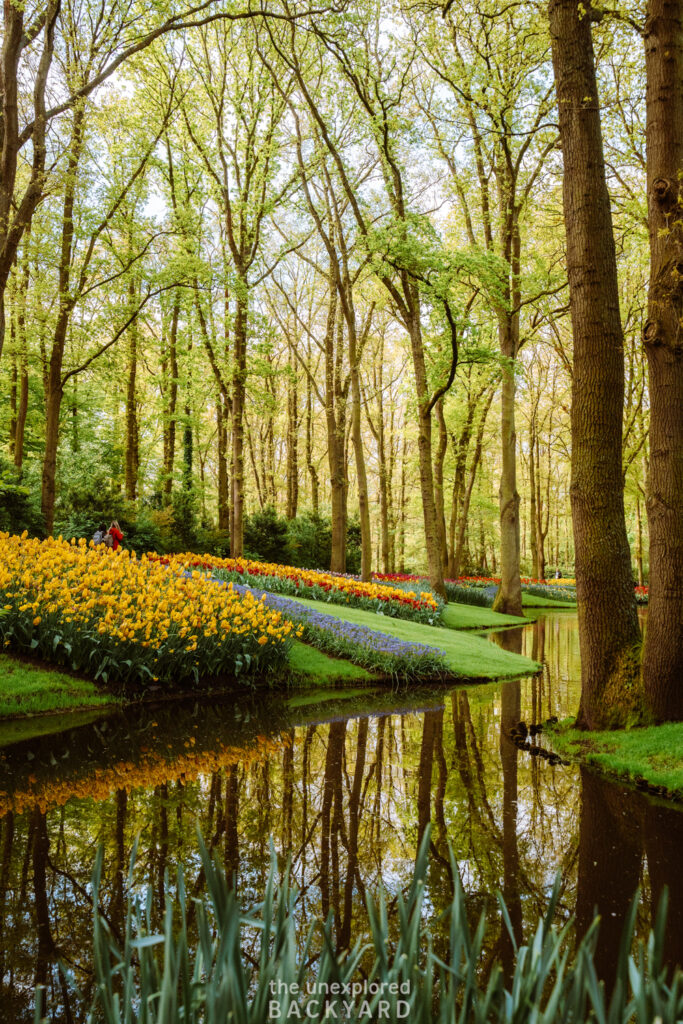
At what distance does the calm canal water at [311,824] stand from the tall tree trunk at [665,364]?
4.32 ft

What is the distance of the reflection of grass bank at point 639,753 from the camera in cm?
500

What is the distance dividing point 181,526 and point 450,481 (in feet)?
51.2

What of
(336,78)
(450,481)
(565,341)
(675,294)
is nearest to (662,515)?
(675,294)

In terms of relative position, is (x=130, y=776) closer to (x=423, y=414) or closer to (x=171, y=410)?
(x=423, y=414)

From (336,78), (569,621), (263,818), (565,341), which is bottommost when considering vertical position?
(569,621)

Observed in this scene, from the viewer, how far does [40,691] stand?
6805 millimetres

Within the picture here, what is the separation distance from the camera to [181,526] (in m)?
21.3

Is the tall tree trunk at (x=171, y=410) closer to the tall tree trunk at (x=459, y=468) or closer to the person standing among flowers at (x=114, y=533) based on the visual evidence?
the person standing among flowers at (x=114, y=533)

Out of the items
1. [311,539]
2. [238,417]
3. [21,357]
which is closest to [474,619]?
[238,417]

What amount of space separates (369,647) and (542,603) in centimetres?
1984

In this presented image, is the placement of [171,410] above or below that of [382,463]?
above

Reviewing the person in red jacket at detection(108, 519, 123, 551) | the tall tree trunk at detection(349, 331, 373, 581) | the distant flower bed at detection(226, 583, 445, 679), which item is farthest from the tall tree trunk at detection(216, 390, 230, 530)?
the distant flower bed at detection(226, 583, 445, 679)

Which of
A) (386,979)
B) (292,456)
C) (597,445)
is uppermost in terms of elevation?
(292,456)

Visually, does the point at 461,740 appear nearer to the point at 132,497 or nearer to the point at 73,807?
the point at 73,807
